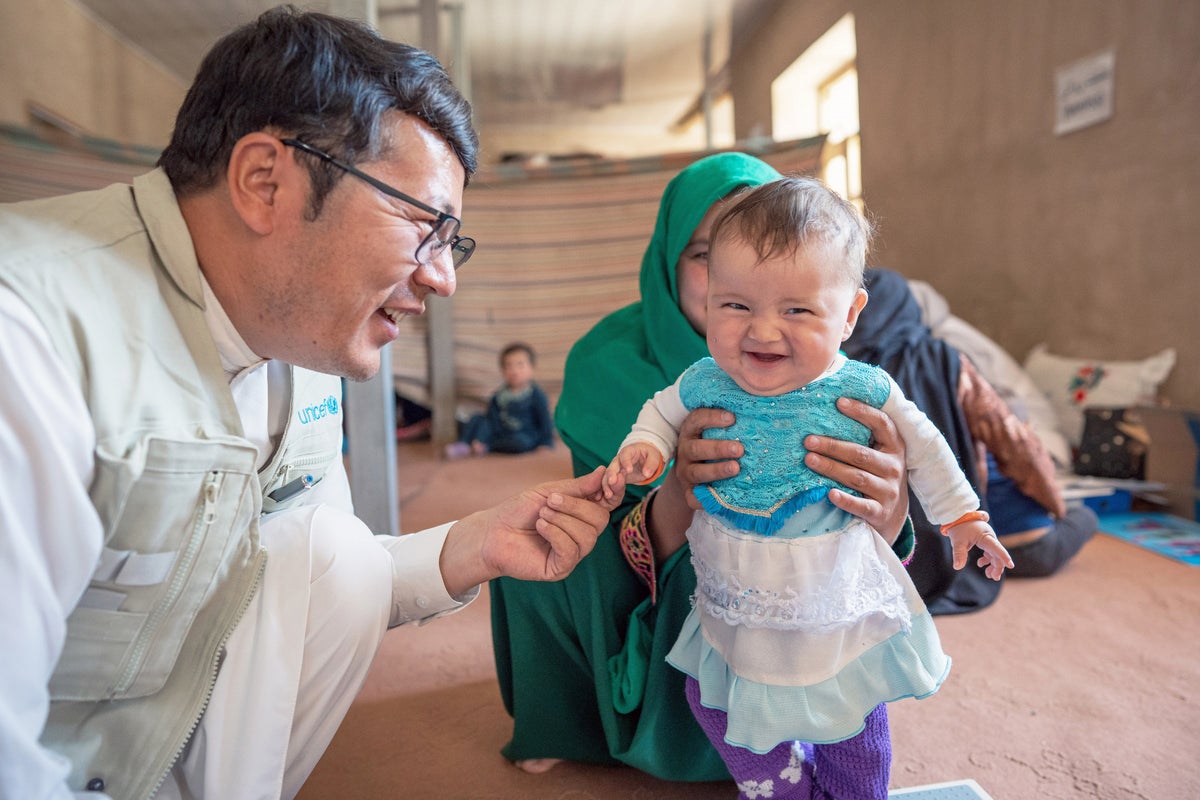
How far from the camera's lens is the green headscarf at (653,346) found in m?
1.62

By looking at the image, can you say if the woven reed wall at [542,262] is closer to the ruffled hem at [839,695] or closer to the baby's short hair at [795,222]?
the baby's short hair at [795,222]

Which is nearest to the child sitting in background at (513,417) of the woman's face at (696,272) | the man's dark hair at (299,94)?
the woman's face at (696,272)

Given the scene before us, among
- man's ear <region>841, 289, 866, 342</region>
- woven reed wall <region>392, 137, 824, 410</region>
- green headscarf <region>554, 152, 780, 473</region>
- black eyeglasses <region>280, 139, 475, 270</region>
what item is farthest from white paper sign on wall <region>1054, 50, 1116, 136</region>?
black eyeglasses <region>280, 139, 475, 270</region>

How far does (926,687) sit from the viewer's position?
3.77 feet

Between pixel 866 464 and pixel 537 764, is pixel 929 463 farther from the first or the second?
pixel 537 764

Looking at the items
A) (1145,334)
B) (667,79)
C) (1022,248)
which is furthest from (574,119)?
(1145,334)

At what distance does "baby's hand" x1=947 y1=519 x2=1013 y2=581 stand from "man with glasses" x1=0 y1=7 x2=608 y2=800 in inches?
→ 20.1

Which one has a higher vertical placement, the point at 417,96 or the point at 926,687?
the point at 417,96

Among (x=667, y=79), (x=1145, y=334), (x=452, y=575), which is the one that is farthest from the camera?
(x=667, y=79)

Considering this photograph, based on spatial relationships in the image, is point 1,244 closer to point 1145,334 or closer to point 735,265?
point 735,265

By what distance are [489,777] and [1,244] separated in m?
1.19

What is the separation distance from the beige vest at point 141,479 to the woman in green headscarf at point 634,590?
2.07 ft

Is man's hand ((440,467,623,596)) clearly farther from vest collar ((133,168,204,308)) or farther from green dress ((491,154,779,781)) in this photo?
vest collar ((133,168,204,308))

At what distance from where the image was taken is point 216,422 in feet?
3.26
